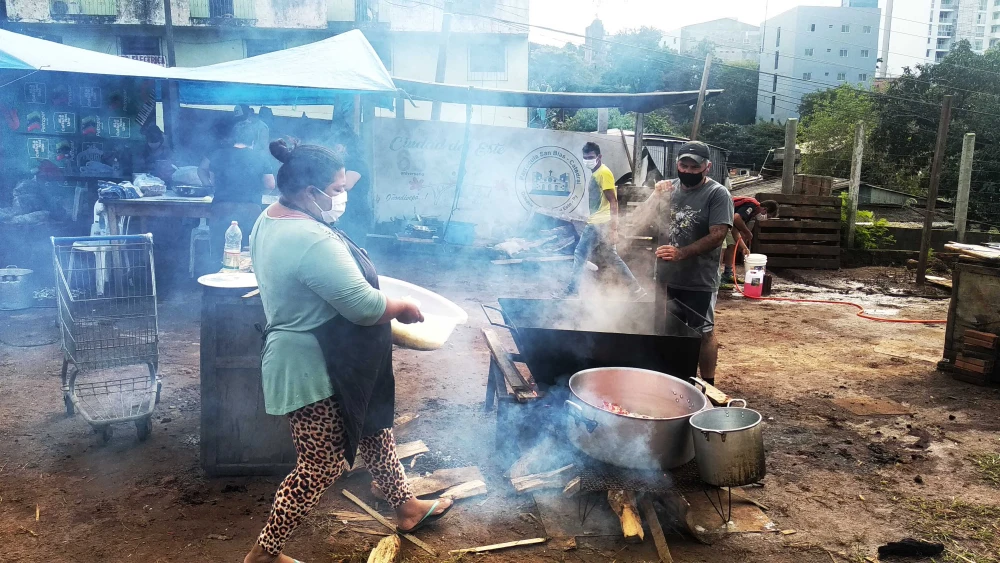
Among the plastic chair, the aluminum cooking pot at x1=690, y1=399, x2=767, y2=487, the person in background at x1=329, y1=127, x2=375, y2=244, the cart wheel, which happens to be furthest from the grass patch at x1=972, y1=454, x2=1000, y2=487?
the person in background at x1=329, y1=127, x2=375, y2=244

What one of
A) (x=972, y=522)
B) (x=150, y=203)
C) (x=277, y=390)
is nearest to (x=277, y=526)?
(x=277, y=390)

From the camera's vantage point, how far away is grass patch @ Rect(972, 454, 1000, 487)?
4012 millimetres

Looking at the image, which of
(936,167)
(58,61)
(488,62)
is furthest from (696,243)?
(488,62)

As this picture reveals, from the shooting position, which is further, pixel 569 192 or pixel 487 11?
pixel 487 11

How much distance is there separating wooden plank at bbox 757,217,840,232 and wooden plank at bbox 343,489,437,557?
10.1 m

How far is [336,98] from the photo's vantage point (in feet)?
34.7

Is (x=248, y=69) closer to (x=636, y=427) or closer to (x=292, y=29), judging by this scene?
(x=636, y=427)

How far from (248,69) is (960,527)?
8.63 m

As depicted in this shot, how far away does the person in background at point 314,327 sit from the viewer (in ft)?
8.44

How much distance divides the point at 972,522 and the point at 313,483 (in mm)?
3585

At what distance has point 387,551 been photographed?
10.1 ft

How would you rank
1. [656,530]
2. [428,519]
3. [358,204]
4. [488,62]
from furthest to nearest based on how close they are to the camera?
[488,62] → [358,204] → [428,519] → [656,530]

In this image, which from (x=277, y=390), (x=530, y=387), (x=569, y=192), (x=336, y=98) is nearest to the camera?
(x=277, y=390)

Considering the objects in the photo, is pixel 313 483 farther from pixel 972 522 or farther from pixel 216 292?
pixel 972 522
